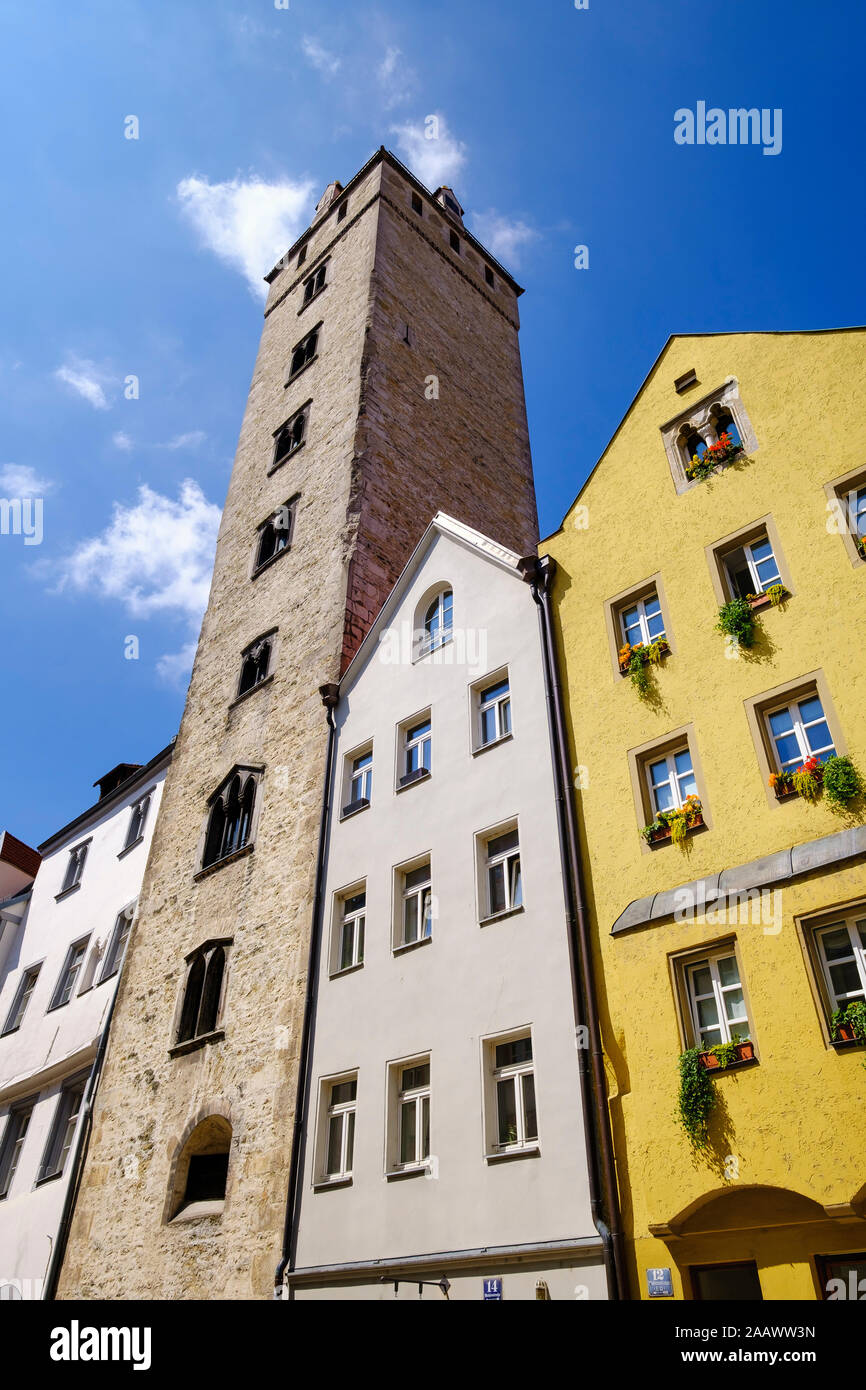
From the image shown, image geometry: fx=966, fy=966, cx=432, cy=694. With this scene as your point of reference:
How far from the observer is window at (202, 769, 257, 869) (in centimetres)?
1934

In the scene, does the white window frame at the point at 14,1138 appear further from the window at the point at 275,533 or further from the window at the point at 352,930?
the window at the point at 275,533

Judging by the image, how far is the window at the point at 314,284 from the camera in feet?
110

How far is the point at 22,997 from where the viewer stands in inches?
968

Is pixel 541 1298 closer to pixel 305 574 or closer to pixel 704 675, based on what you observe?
pixel 704 675

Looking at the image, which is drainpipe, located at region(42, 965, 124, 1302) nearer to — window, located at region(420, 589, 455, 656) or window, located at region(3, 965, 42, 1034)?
window, located at region(3, 965, 42, 1034)

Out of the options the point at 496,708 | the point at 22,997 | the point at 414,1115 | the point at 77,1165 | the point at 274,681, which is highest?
the point at 274,681

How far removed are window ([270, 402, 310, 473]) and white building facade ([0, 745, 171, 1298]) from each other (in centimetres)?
926

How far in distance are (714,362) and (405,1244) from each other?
12867 mm

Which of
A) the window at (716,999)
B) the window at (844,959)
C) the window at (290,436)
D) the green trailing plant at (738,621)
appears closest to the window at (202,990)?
the window at (716,999)

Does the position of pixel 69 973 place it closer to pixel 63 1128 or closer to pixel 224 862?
pixel 63 1128

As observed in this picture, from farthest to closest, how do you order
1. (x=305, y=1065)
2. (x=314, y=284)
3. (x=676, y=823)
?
(x=314, y=284) → (x=305, y=1065) → (x=676, y=823)

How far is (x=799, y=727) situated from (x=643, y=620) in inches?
123

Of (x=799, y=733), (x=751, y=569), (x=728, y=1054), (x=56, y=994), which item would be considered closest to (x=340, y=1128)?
(x=728, y=1054)

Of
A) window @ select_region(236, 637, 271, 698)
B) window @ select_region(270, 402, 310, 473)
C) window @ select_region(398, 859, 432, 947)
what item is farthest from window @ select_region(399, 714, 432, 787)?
window @ select_region(270, 402, 310, 473)
